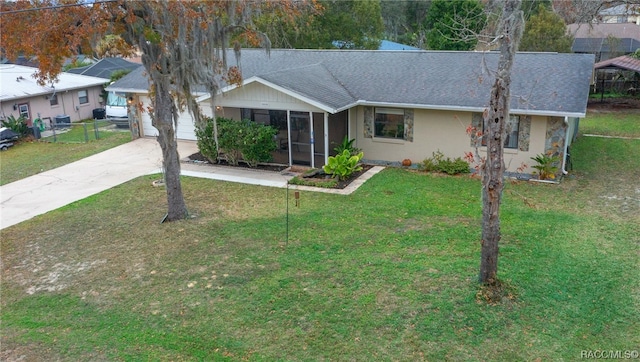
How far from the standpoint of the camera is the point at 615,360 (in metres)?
6.13

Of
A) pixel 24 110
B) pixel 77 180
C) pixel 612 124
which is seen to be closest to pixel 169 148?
pixel 77 180

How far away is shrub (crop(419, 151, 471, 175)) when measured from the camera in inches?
587

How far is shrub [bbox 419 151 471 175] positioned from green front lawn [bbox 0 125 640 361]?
1.77m

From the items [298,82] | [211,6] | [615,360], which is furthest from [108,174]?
[615,360]

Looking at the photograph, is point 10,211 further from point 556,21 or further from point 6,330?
point 556,21

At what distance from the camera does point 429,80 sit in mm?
16281

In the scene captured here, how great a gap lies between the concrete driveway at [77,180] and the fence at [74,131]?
283 cm

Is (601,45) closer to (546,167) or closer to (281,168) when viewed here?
(546,167)

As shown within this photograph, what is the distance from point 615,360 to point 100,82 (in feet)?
88.3

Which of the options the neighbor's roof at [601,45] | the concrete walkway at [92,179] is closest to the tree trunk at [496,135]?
the concrete walkway at [92,179]

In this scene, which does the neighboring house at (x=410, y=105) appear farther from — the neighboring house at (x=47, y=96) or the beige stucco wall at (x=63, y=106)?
the beige stucco wall at (x=63, y=106)

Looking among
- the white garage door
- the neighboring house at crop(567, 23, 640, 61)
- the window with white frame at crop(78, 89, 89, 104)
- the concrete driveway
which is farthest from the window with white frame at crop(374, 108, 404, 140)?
the neighboring house at crop(567, 23, 640, 61)

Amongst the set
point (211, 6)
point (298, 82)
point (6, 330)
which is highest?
point (211, 6)

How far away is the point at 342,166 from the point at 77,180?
8238 mm
